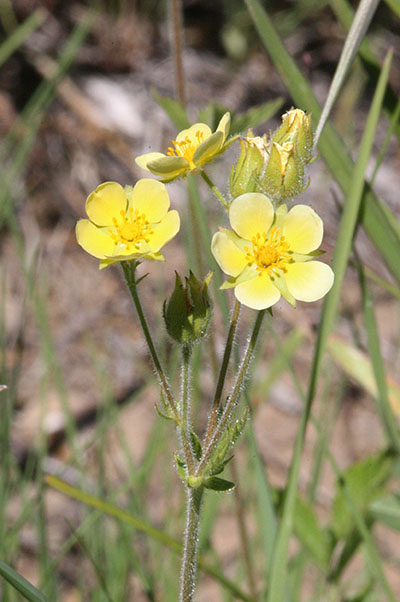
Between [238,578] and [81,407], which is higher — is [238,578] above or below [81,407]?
below

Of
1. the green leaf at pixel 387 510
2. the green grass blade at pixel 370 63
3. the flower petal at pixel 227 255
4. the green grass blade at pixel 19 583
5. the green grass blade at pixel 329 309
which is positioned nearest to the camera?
the green grass blade at pixel 19 583

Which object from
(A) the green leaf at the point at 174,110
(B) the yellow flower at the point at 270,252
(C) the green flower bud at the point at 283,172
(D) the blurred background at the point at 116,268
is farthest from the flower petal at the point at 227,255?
(D) the blurred background at the point at 116,268

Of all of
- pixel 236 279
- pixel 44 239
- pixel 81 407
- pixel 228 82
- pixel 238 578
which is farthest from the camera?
pixel 228 82

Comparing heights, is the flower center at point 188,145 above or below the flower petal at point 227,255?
above

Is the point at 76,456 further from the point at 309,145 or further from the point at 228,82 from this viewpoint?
the point at 228,82

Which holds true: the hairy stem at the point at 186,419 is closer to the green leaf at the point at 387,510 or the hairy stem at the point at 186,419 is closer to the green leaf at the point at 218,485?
the green leaf at the point at 218,485

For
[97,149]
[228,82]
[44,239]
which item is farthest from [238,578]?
[228,82]

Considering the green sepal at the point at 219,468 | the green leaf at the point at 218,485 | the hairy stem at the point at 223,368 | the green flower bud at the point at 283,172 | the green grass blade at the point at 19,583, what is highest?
the green flower bud at the point at 283,172
